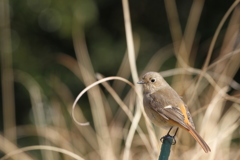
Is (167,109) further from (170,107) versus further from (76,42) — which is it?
(76,42)

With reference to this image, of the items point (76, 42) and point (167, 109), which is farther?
point (76, 42)

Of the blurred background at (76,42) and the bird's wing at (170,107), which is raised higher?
the blurred background at (76,42)

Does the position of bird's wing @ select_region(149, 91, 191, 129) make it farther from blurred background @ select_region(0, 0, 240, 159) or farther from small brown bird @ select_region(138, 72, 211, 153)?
blurred background @ select_region(0, 0, 240, 159)

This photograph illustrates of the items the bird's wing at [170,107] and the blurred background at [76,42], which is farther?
the blurred background at [76,42]

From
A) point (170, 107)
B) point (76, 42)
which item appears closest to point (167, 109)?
point (170, 107)

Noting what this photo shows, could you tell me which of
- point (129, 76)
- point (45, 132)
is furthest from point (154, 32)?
point (45, 132)

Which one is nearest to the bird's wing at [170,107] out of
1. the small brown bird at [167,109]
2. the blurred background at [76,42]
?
the small brown bird at [167,109]

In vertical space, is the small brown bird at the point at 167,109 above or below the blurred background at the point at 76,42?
below

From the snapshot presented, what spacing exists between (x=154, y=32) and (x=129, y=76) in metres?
0.68

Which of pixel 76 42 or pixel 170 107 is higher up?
pixel 76 42

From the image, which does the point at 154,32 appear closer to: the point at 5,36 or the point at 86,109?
the point at 86,109

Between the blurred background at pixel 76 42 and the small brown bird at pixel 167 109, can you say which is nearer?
the small brown bird at pixel 167 109

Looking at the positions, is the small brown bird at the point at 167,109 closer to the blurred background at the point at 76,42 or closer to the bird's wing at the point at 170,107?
the bird's wing at the point at 170,107

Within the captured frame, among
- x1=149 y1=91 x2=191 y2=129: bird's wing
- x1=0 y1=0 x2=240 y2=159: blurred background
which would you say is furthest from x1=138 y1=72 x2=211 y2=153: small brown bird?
x1=0 y1=0 x2=240 y2=159: blurred background
